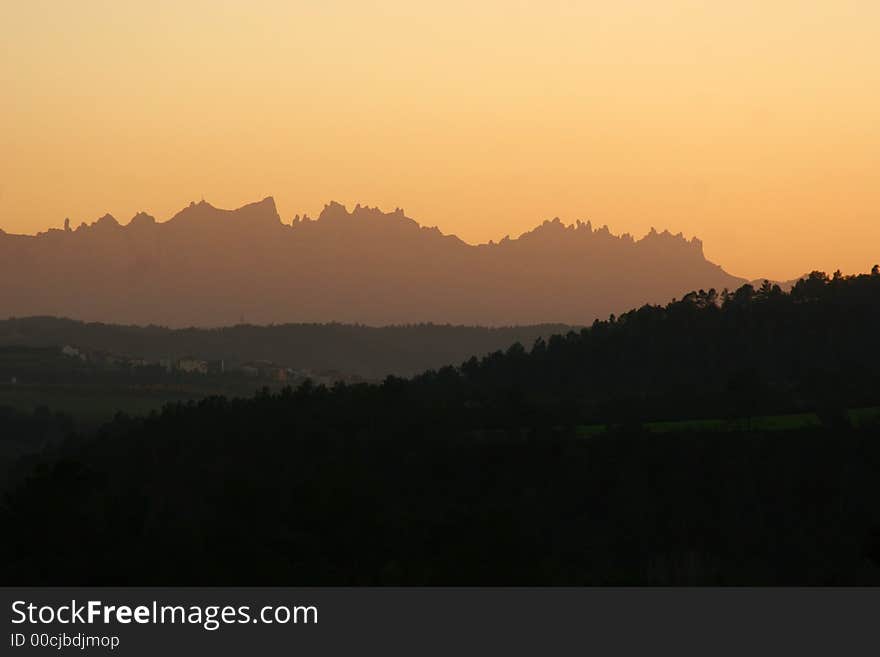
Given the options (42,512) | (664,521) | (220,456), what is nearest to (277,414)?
(220,456)

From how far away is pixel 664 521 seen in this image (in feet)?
440

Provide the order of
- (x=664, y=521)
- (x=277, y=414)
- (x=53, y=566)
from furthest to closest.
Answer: (x=277, y=414), (x=664, y=521), (x=53, y=566)

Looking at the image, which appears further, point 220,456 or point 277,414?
point 277,414

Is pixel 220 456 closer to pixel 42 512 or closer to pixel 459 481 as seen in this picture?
pixel 459 481

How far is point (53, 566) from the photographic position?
75.2 meters

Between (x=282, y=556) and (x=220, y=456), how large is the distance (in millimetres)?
98332

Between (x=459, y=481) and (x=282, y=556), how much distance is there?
7027 centimetres
